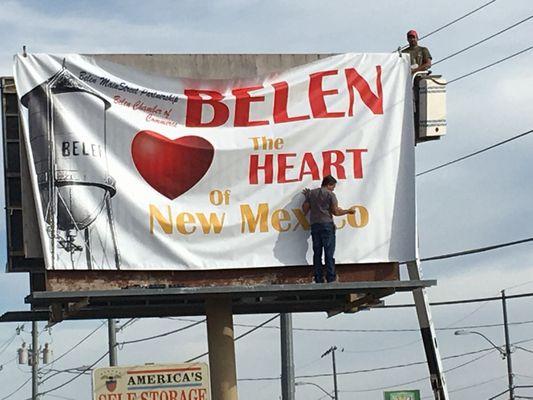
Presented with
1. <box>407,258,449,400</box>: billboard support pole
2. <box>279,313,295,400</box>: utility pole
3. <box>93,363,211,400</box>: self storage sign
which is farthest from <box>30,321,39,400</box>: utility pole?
Answer: <box>93,363,211,400</box>: self storage sign

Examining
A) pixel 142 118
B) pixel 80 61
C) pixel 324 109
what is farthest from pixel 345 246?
pixel 80 61

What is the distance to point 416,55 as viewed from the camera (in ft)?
74.9

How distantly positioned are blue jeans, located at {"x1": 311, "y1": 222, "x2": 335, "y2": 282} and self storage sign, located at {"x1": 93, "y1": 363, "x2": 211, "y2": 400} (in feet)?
20.3

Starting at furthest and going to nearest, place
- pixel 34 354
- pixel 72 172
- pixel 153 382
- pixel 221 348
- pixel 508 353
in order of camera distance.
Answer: pixel 34 354 → pixel 508 353 → pixel 221 348 → pixel 72 172 → pixel 153 382

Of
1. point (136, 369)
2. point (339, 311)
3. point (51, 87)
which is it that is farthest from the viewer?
point (339, 311)

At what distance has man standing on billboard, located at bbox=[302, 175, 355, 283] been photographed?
2138 cm

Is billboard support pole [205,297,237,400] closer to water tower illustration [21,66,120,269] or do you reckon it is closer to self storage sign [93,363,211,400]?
water tower illustration [21,66,120,269]

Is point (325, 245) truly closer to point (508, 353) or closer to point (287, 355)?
point (287, 355)

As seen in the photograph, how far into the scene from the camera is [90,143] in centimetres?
2119

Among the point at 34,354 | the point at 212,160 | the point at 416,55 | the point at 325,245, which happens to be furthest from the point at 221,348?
the point at 34,354

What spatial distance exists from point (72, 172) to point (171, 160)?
178 cm

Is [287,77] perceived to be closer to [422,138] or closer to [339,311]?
[422,138]

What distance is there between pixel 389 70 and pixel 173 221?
484cm

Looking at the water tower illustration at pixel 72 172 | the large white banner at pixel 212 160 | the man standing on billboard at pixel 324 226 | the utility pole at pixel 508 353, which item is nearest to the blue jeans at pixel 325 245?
the man standing on billboard at pixel 324 226
